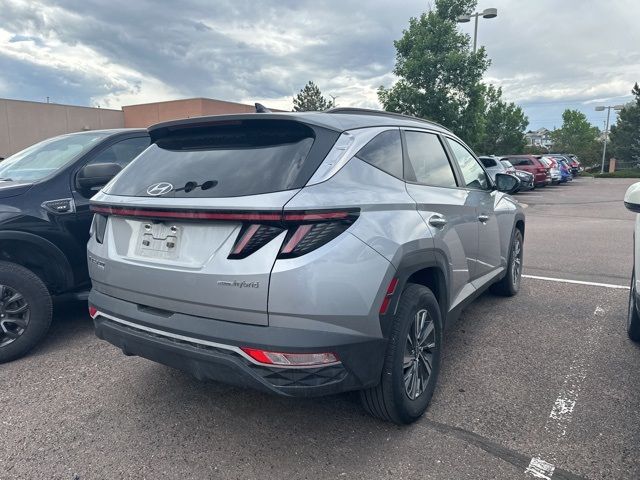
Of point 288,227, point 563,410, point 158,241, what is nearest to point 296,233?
point 288,227

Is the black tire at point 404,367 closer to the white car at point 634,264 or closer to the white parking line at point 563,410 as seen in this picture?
the white parking line at point 563,410

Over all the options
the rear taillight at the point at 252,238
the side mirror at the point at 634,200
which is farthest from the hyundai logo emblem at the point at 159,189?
the side mirror at the point at 634,200

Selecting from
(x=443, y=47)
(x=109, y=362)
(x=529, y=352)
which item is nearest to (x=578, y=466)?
(x=529, y=352)

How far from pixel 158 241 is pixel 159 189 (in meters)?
0.31

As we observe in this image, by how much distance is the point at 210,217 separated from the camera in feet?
7.63

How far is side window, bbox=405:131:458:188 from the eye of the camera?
10.6 ft

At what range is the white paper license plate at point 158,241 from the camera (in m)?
2.48

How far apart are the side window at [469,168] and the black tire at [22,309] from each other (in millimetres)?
3526

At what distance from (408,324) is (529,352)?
1.83 m

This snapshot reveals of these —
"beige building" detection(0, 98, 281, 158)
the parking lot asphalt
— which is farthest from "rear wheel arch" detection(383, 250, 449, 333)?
"beige building" detection(0, 98, 281, 158)

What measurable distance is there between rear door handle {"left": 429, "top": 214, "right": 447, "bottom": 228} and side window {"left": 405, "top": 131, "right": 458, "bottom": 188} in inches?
10.1

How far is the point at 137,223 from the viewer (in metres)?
2.69

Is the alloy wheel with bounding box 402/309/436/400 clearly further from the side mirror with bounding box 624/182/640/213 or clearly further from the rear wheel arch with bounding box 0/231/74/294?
the rear wheel arch with bounding box 0/231/74/294

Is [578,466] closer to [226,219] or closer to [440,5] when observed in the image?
[226,219]
